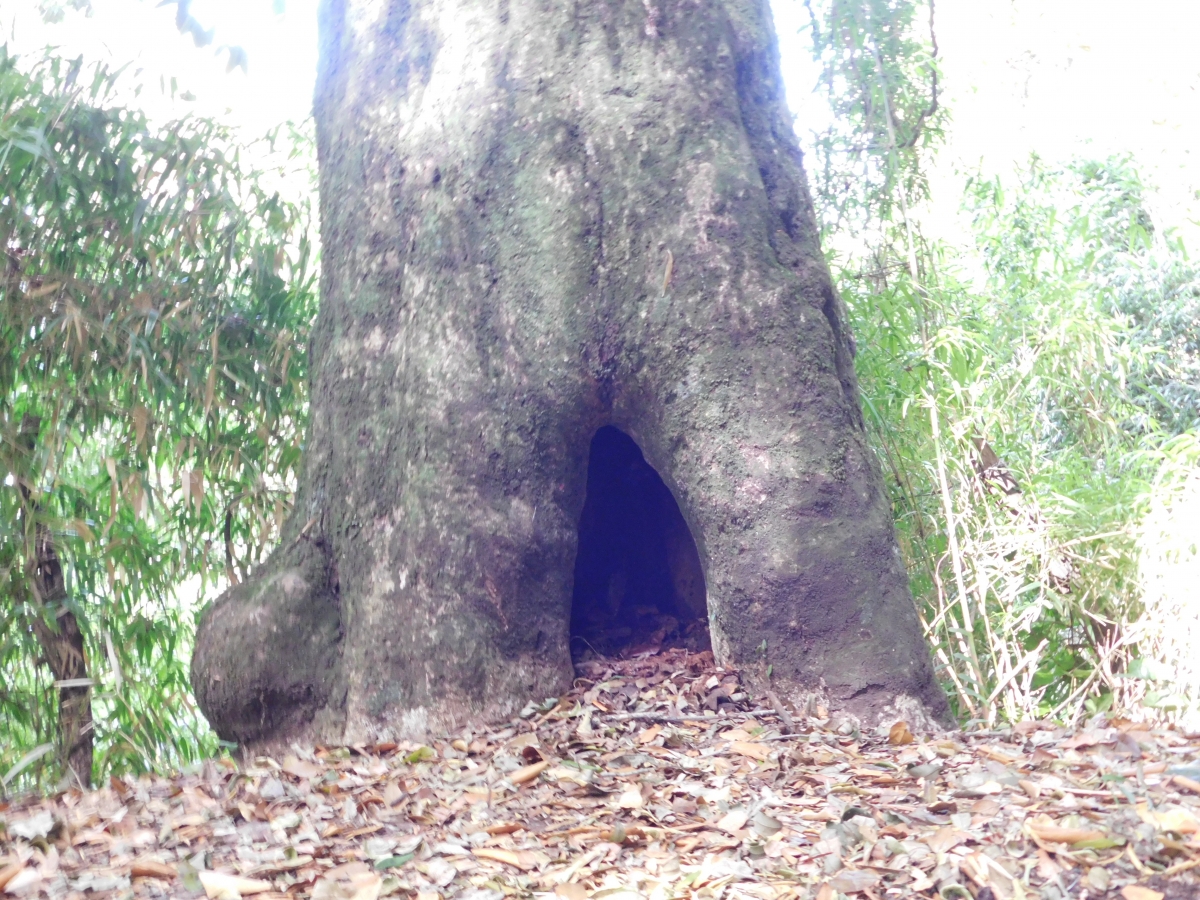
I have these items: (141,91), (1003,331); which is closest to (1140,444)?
(1003,331)

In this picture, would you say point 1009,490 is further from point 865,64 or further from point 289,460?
point 289,460

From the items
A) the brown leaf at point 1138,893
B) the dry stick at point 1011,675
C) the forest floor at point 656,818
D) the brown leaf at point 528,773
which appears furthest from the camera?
the dry stick at point 1011,675

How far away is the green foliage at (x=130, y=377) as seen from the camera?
9.80 feet

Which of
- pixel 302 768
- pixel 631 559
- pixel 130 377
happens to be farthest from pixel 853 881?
pixel 130 377

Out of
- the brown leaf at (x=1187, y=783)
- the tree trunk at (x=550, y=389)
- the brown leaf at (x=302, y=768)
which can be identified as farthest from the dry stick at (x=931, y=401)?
the brown leaf at (x=302, y=768)

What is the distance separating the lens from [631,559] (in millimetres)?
2922

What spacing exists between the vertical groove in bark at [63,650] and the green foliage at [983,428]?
2.56 metres

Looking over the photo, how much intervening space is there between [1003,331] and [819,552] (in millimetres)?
1681

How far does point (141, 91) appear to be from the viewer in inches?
128

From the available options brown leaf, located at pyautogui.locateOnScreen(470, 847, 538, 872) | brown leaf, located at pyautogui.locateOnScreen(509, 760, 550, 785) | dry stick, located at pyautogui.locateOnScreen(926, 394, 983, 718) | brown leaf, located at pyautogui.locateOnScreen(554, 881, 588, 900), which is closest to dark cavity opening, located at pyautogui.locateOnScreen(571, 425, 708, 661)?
dry stick, located at pyautogui.locateOnScreen(926, 394, 983, 718)

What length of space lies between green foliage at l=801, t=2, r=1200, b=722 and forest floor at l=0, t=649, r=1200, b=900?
0.69 m

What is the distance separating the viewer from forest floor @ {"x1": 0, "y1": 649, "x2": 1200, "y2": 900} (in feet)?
4.55

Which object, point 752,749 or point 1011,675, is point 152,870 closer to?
point 752,749

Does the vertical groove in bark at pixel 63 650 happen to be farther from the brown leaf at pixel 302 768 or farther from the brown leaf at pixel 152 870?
the brown leaf at pixel 152 870
